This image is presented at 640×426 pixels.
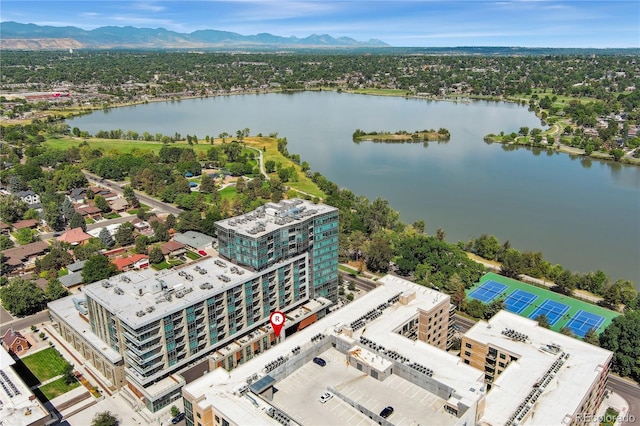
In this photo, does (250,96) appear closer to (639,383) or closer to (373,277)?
(373,277)

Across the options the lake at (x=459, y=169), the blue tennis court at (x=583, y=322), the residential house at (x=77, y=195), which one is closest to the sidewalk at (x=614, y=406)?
the blue tennis court at (x=583, y=322)

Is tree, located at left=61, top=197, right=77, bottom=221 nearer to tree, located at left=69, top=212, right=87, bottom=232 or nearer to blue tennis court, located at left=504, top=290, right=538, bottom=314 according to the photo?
tree, located at left=69, top=212, right=87, bottom=232

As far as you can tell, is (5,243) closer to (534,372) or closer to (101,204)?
(101,204)

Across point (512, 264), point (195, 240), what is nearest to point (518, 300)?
point (512, 264)

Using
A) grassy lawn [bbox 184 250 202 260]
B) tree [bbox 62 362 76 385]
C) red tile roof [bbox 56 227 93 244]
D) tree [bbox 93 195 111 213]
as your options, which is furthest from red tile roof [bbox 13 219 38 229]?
tree [bbox 62 362 76 385]

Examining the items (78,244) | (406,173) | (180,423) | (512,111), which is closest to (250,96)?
(512,111)
